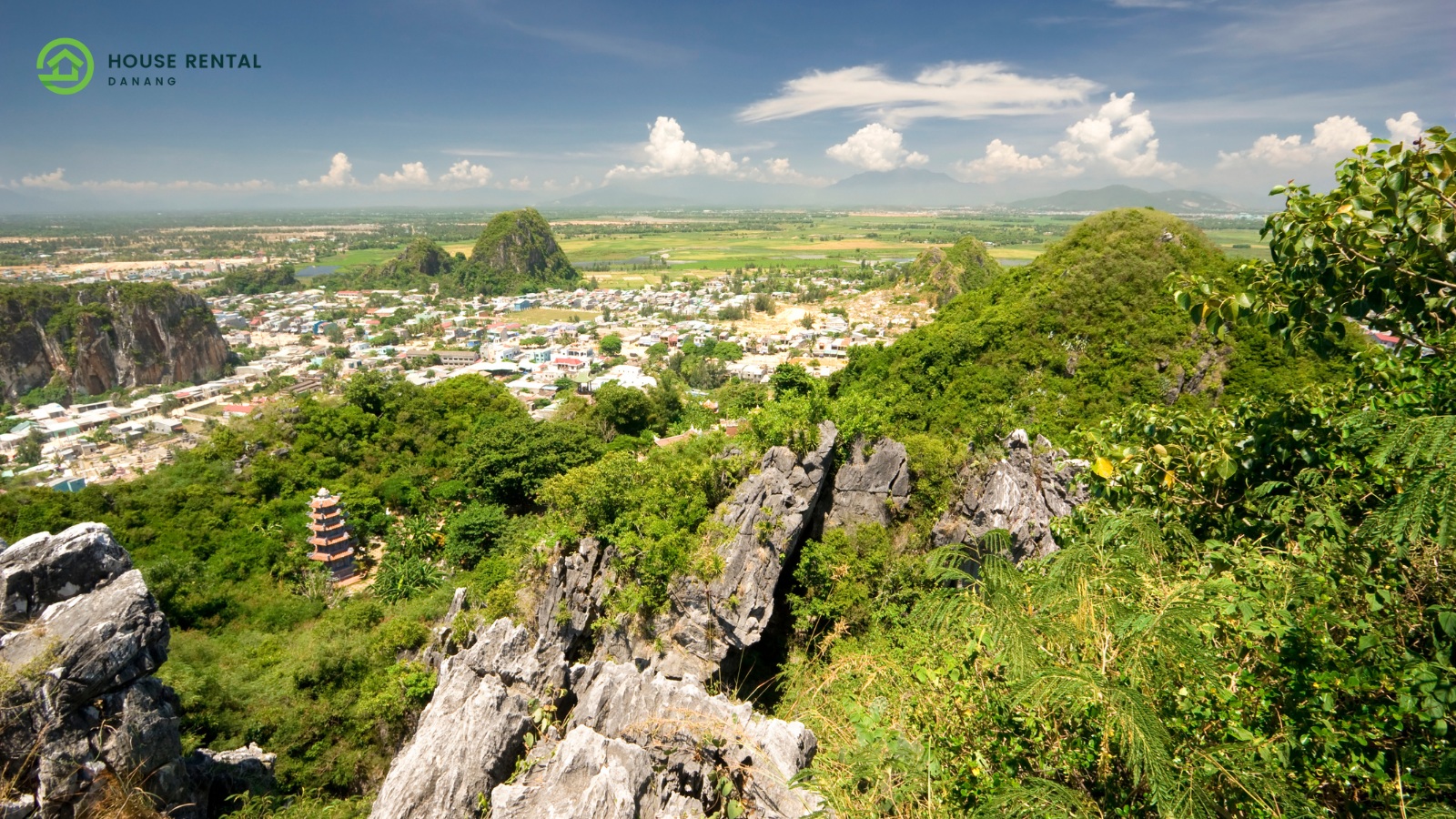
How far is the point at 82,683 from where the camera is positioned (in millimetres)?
5211

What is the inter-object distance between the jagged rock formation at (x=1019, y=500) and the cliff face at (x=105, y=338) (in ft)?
182

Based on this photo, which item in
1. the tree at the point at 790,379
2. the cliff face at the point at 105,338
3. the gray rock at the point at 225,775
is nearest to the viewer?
the gray rock at the point at 225,775

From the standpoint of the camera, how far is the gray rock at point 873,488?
30.7ft

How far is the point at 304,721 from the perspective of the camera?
859 cm

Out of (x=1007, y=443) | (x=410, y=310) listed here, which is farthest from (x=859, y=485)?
(x=410, y=310)

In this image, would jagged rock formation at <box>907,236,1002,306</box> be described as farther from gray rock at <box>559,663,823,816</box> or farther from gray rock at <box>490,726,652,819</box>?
gray rock at <box>490,726,652,819</box>

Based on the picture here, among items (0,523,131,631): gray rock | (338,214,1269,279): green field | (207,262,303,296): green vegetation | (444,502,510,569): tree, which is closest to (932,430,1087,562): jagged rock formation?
(0,523,131,631): gray rock

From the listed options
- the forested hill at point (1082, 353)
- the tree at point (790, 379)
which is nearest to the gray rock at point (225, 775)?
the forested hill at point (1082, 353)

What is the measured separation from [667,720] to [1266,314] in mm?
4529

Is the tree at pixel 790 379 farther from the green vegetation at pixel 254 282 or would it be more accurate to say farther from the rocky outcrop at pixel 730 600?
the green vegetation at pixel 254 282

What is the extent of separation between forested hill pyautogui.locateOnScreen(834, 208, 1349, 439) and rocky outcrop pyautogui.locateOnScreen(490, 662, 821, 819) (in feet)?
24.1

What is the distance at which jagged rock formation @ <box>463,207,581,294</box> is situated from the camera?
286ft

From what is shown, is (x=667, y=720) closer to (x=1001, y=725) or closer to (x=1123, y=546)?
(x=1001, y=725)

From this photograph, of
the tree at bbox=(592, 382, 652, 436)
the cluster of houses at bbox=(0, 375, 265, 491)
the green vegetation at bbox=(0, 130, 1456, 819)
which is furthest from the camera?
the cluster of houses at bbox=(0, 375, 265, 491)
